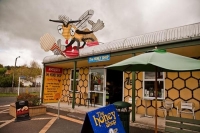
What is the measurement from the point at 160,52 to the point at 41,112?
6317 mm

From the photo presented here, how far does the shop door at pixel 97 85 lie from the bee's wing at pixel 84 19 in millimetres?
2726

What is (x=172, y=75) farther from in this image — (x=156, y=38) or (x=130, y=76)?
(x=156, y=38)

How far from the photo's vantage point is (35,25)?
8727mm

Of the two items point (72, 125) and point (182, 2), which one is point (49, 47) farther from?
point (182, 2)

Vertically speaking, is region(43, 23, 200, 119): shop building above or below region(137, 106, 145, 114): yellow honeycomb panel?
above

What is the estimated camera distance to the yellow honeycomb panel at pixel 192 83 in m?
5.70

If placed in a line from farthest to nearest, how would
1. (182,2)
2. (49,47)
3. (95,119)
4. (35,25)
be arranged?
(35,25) < (49,47) < (182,2) < (95,119)

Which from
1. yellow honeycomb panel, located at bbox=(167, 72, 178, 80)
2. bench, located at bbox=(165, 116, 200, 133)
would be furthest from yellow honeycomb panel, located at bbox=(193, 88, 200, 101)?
bench, located at bbox=(165, 116, 200, 133)

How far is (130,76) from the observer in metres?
7.62

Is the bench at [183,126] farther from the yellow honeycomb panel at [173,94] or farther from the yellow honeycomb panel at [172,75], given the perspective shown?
the yellow honeycomb panel at [172,75]

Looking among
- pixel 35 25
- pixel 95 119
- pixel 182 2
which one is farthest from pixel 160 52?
pixel 35 25

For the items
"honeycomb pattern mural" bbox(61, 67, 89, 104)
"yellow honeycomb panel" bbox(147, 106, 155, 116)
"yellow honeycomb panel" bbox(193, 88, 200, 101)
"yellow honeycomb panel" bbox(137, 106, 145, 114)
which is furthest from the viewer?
"honeycomb pattern mural" bbox(61, 67, 89, 104)

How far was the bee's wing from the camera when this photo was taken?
27.2 feet

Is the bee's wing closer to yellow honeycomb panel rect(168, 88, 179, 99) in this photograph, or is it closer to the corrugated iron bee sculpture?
the corrugated iron bee sculpture
